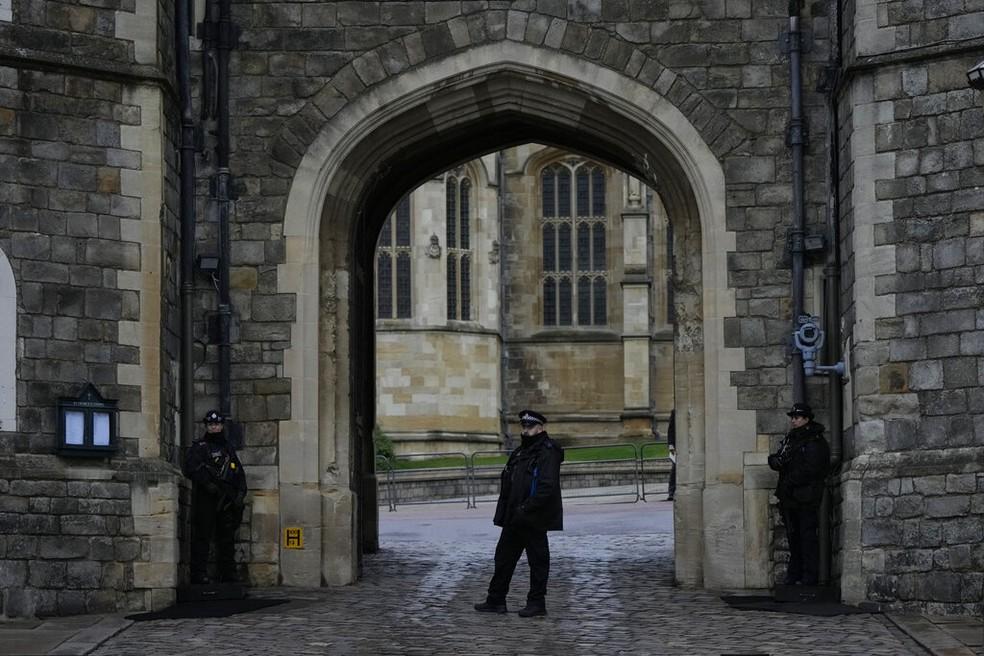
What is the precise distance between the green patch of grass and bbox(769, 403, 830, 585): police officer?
2022cm

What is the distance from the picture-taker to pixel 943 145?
1525 centimetres

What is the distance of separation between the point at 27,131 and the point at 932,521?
22.9 feet

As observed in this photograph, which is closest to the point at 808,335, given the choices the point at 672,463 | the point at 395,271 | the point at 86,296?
the point at 86,296

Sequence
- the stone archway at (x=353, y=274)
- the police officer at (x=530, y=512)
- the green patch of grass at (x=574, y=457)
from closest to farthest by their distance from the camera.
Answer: the police officer at (x=530, y=512), the stone archway at (x=353, y=274), the green patch of grass at (x=574, y=457)

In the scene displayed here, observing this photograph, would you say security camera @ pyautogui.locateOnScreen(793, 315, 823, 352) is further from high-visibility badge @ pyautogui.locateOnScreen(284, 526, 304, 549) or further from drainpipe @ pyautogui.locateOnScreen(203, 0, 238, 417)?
drainpipe @ pyautogui.locateOnScreen(203, 0, 238, 417)

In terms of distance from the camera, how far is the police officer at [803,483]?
1588 centimetres

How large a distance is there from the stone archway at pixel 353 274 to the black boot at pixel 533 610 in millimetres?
2696

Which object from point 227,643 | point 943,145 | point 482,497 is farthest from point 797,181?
point 482,497

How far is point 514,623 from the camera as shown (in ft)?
46.6

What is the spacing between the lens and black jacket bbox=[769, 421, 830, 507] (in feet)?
52.0

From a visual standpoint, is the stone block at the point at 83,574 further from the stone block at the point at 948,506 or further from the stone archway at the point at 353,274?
the stone block at the point at 948,506

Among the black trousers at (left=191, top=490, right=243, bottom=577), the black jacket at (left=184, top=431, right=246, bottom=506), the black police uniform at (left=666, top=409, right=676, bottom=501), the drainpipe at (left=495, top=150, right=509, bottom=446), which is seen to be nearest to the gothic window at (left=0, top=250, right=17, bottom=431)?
the black jacket at (left=184, top=431, right=246, bottom=506)

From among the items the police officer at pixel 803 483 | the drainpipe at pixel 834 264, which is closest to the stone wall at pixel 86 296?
the police officer at pixel 803 483

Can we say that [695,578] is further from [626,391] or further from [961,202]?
[626,391]
